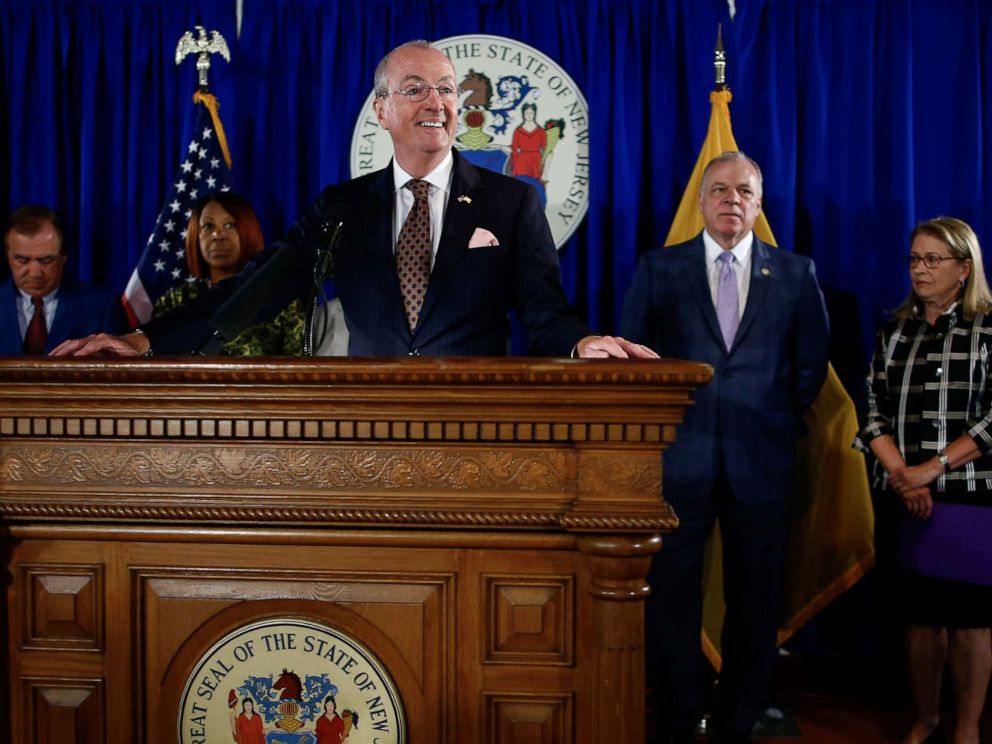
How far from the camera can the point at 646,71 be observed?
3744mm

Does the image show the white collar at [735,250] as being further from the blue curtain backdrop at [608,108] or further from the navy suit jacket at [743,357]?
the blue curtain backdrop at [608,108]

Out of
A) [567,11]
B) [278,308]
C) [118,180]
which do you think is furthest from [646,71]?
[278,308]

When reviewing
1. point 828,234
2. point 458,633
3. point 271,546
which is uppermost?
point 828,234

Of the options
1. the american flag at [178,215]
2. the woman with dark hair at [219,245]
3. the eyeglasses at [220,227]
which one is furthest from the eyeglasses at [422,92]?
the american flag at [178,215]

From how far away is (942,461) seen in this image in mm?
2746

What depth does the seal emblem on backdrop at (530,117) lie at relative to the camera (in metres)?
3.74

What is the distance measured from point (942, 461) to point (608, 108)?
5.78 feet

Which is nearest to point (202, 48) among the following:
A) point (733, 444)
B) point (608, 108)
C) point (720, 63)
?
point (608, 108)

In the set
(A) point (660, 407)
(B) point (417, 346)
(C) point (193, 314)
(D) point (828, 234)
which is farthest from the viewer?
(D) point (828, 234)

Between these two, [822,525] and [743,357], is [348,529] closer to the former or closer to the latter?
[743,357]

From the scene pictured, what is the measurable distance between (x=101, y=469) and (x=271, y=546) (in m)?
0.27

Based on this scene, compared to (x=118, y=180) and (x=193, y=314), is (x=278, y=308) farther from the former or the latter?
(x=118, y=180)

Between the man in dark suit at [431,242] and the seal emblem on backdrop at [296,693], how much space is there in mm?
657

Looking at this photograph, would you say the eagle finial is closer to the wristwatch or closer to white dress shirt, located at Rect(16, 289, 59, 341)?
white dress shirt, located at Rect(16, 289, 59, 341)
